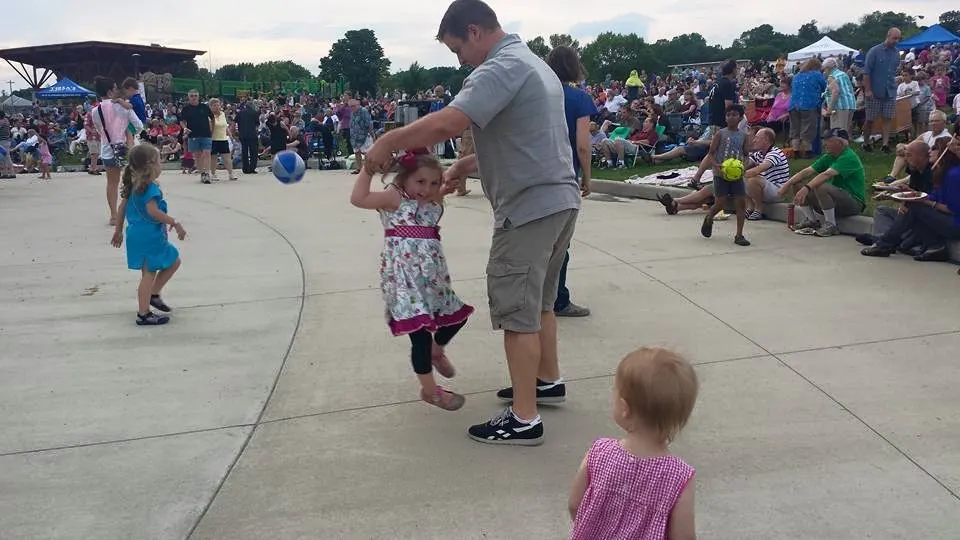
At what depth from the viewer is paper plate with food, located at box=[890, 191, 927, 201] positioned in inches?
281

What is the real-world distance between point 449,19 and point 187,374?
266cm

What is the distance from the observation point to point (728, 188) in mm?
8438

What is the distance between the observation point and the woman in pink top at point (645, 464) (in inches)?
84.1

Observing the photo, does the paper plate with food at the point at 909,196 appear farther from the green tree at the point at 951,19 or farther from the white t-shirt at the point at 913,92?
the green tree at the point at 951,19

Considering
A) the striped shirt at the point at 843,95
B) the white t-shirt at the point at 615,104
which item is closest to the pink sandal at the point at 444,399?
the striped shirt at the point at 843,95

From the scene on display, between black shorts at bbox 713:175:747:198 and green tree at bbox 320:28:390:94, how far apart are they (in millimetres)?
86360

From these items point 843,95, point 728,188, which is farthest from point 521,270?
point 843,95

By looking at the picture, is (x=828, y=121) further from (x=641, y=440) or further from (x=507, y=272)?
(x=641, y=440)

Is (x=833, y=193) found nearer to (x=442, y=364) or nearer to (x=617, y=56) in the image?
(x=442, y=364)

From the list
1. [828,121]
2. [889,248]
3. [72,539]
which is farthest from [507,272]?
[828,121]

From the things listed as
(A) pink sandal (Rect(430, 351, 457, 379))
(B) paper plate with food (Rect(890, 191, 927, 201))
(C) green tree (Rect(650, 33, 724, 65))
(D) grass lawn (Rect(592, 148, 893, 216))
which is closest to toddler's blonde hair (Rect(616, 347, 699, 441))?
(A) pink sandal (Rect(430, 351, 457, 379))

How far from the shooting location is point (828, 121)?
14.6m

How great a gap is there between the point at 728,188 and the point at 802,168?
4535mm

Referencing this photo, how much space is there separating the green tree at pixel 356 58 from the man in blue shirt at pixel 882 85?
269 feet
